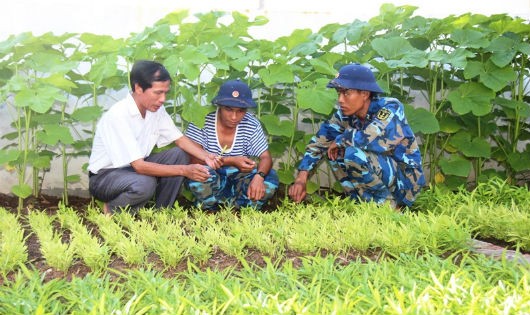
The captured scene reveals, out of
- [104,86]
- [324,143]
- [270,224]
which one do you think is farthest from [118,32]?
[270,224]

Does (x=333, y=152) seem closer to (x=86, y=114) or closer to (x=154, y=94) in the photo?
→ (x=154, y=94)

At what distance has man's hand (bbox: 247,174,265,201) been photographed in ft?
14.7

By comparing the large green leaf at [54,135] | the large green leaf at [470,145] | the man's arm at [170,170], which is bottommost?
the large green leaf at [470,145]

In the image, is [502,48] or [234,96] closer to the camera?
[234,96]

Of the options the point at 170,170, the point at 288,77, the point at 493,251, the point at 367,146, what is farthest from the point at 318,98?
the point at 493,251

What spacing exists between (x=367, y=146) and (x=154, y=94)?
142cm

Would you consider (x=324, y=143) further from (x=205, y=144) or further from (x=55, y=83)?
(x=55, y=83)

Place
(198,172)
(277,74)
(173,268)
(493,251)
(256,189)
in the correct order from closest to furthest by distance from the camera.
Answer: (173,268) < (493,251) < (198,172) < (256,189) < (277,74)

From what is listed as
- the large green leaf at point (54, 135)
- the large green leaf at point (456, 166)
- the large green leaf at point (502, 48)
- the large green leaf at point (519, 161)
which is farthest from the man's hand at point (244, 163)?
the large green leaf at point (519, 161)

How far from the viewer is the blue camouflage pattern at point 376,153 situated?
14.4 feet

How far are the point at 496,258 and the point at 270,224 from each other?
46.8 inches

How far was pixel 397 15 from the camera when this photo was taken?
519 centimetres

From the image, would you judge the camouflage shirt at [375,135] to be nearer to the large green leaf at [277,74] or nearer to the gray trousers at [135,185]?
the large green leaf at [277,74]

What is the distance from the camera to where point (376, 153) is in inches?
175
